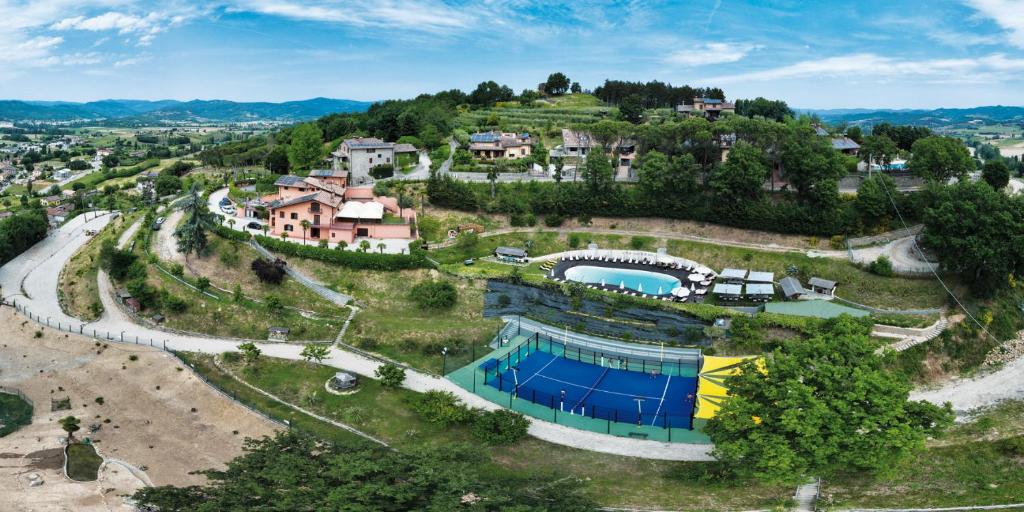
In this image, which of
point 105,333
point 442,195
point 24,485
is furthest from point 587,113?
point 24,485

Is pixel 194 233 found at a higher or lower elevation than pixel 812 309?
higher

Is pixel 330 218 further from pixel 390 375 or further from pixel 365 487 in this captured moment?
pixel 365 487

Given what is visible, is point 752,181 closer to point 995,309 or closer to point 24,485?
point 995,309

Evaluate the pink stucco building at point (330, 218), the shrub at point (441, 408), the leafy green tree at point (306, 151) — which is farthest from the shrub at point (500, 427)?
the leafy green tree at point (306, 151)

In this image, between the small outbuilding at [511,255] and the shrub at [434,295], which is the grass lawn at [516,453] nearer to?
the shrub at [434,295]

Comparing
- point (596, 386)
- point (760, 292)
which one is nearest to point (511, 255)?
point (596, 386)

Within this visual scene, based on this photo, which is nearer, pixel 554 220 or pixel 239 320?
pixel 239 320
